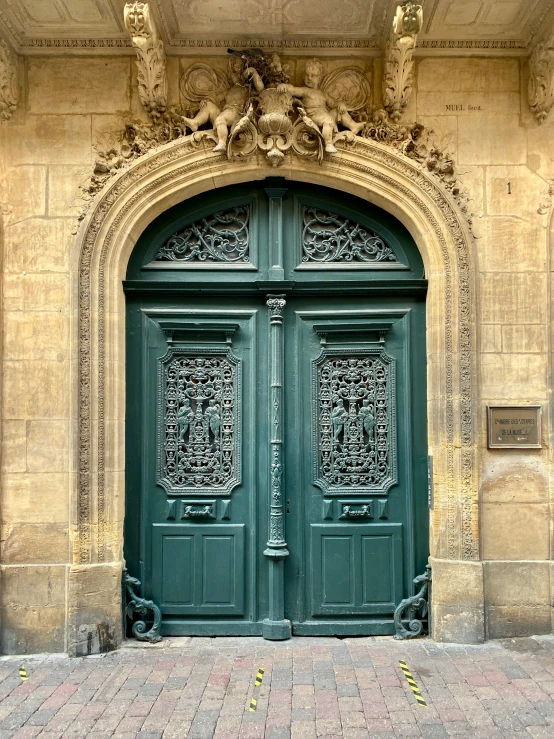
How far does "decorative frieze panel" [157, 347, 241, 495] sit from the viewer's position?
5.07m

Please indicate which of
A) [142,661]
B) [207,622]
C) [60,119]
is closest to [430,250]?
[60,119]

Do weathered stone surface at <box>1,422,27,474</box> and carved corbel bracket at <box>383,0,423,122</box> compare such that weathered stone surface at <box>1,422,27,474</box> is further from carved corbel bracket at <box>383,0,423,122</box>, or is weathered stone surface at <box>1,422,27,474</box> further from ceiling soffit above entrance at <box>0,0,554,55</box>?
carved corbel bracket at <box>383,0,423,122</box>

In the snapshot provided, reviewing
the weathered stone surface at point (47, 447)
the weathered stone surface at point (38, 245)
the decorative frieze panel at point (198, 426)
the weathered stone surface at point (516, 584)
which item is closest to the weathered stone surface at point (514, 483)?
the weathered stone surface at point (516, 584)

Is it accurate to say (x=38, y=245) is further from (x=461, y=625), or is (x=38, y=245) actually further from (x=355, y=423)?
(x=461, y=625)

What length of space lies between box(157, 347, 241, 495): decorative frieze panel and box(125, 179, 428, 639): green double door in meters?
0.01

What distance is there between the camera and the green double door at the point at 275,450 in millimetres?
5027

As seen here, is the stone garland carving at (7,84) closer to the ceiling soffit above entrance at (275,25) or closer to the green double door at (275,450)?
the ceiling soffit above entrance at (275,25)

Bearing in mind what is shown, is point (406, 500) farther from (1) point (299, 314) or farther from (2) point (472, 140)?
(2) point (472, 140)

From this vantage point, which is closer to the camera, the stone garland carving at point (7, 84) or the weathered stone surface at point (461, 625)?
the weathered stone surface at point (461, 625)

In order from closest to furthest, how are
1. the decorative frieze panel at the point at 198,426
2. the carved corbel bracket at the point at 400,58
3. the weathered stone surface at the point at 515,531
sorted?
the carved corbel bracket at the point at 400,58 → the weathered stone surface at the point at 515,531 → the decorative frieze panel at the point at 198,426

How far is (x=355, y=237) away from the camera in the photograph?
5.30 meters

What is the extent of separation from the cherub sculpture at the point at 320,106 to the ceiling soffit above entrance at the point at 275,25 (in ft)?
0.87

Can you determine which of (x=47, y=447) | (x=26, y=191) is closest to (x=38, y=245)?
(x=26, y=191)

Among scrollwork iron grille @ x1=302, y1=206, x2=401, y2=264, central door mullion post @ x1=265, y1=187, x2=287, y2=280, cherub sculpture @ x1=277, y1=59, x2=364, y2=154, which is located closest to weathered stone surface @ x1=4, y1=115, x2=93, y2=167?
central door mullion post @ x1=265, y1=187, x2=287, y2=280
